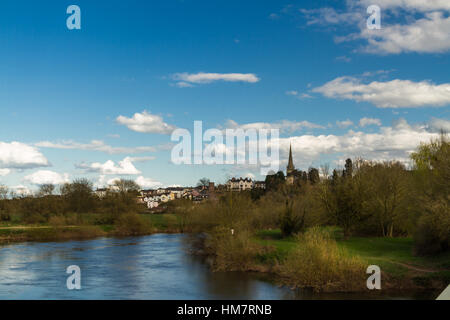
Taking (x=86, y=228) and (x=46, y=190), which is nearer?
(x=86, y=228)

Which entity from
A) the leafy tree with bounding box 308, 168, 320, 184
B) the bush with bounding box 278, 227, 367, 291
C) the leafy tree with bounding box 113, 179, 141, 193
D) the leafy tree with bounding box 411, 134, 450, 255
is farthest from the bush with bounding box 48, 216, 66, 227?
the leafy tree with bounding box 411, 134, 450, 255

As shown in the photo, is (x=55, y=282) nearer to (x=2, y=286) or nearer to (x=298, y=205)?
(x=2, y=286)

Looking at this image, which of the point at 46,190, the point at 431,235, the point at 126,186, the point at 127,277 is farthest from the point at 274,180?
the point at 127,277

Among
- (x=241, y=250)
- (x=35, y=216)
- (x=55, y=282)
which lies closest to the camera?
(x=55, y=282)

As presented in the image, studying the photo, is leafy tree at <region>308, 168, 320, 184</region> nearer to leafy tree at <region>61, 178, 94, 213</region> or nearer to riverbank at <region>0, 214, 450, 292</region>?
riverbank at <region>0, 214, 450, 292</region>

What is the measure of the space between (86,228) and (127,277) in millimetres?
38113

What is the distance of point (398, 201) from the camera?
131 ft

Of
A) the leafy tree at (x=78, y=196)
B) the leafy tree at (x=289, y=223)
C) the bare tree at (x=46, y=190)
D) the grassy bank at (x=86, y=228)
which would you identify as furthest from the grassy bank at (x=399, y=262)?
the bare tree at (x=46, y=190)

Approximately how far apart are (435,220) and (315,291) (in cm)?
860

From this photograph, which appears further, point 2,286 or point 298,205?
point 298,205

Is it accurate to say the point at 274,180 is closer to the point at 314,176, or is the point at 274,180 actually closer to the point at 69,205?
the point at 314,176

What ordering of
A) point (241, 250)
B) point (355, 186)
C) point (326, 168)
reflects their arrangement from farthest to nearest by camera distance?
point (326, 168) < point (355, 186) < point (241, 250)

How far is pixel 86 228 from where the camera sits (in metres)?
65.4

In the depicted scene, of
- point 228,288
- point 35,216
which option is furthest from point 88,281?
point 35,216
